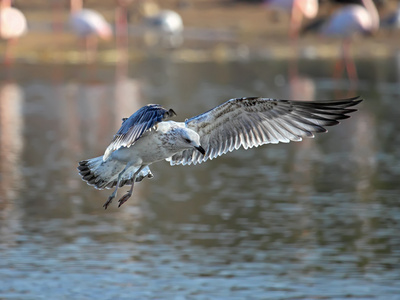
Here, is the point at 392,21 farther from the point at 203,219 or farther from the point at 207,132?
the point at 207,132

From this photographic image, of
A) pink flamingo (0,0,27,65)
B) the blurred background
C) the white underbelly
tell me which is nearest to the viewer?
the white underbelly

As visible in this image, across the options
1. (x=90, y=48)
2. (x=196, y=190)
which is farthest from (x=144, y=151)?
(x=90, y=48)

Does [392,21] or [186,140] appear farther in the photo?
[392,21]

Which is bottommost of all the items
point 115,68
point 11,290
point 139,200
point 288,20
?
point 11,290

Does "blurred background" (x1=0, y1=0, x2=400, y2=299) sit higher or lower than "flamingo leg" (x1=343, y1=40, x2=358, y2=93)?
lower

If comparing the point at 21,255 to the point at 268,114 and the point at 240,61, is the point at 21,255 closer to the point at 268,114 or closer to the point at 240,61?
the point at 268,114

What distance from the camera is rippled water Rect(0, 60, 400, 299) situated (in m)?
8.04

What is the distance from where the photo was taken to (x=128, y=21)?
34.5 meters

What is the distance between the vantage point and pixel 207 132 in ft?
27.0

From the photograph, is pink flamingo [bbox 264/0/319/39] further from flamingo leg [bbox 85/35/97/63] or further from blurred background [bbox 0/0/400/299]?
flamingo leg [bbox 85/35/97/63]

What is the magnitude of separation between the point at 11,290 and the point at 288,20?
25609 mm

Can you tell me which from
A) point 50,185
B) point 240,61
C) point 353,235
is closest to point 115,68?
point 240,61

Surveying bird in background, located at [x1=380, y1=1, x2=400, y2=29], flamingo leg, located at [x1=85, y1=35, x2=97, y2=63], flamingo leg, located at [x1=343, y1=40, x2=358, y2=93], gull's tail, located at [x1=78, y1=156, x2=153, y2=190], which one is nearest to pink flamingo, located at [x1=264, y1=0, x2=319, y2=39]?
bird in background, located at [x1=380, y1=1, x2=400, y2=29]

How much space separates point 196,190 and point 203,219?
4.97ft
